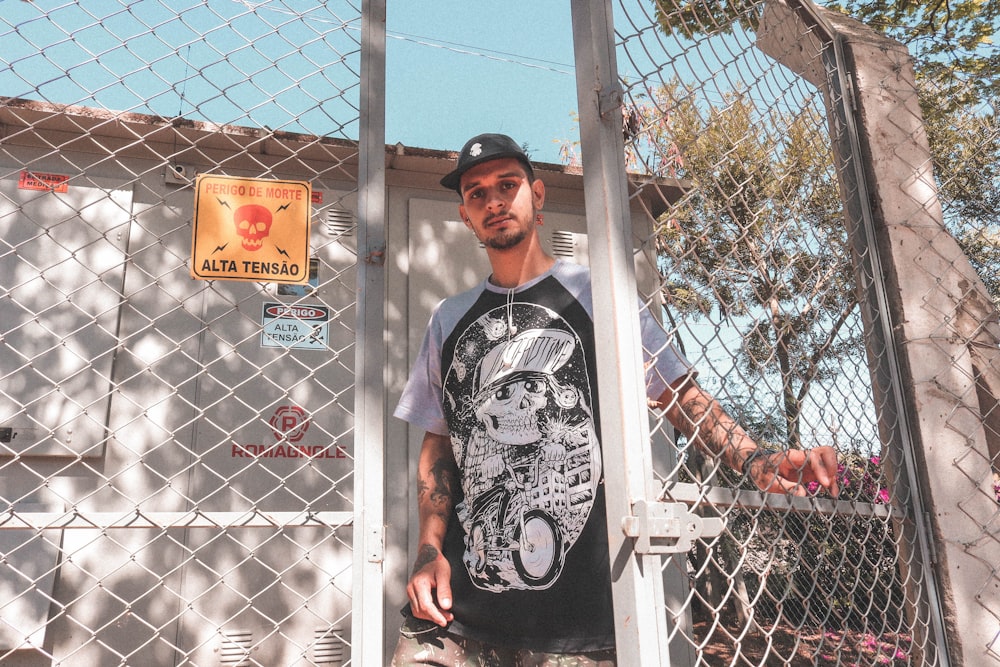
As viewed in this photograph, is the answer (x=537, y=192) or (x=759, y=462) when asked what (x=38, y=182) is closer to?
(x=537, y=192)

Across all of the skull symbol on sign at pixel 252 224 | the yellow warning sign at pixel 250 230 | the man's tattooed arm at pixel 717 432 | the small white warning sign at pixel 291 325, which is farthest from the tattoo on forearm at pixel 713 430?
the small white warning sign at pixel 291 325

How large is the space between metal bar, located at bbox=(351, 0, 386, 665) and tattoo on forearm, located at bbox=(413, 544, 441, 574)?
0.22m

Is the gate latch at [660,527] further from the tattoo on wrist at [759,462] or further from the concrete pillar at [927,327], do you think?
the concrete pillar at [927,327]

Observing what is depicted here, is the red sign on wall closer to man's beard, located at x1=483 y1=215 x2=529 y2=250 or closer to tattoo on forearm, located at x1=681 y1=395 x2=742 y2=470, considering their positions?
man's beard, located at x1=483 y1=215 x2=529 y2=250

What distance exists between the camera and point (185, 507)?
332 cm

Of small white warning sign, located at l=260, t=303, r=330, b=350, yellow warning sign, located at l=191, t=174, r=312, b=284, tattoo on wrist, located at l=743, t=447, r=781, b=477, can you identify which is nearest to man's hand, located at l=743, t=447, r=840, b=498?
tattoo on wrist, located at l=743, t=447, r=781, b=477

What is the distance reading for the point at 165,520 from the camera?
5.21 ft

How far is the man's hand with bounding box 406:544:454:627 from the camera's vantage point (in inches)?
74.2

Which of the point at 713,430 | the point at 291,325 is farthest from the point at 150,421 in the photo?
the point at 713,430

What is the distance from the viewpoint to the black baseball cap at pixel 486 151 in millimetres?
2121

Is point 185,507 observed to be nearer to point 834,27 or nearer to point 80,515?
point 80,515

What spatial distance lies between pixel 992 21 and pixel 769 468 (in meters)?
6.13

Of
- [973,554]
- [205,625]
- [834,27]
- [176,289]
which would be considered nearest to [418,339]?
[176,289]

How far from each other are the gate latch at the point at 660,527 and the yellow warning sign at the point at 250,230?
3.50 feet
